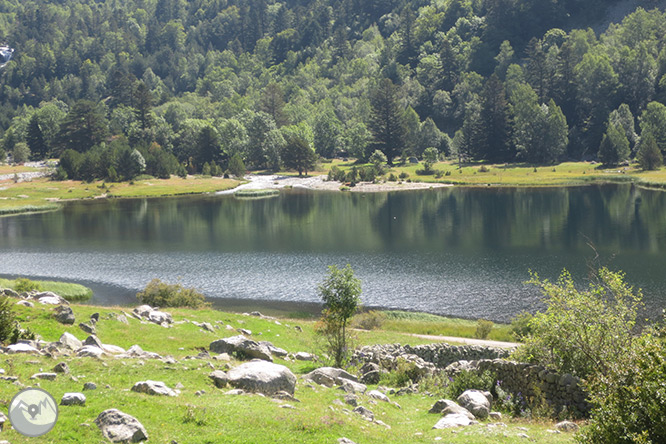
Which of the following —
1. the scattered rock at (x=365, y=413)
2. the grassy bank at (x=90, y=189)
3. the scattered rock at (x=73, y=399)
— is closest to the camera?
the scattered rock at (x=73, y=399)

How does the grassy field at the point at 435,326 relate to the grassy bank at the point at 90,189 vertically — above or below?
below

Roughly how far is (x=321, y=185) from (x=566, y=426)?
16332cm

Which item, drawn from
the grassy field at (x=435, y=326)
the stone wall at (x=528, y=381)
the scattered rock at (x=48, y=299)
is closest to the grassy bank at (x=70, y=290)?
the scattered rock at (x=48, y=299)

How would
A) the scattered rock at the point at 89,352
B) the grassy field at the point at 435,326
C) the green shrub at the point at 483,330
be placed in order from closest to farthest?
1. the scattered rock at the point at 89,352
2. the green shrub at the point at 483,330
3. the grassy field at the point at 435,326

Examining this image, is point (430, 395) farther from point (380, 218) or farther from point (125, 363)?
point (380, 218)

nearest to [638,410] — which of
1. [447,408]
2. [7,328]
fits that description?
[447,408]

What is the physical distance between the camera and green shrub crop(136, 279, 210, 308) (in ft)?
161

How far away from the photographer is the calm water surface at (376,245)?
61.8 meters

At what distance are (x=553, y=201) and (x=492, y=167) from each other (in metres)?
69.6

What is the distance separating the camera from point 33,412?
11.2m

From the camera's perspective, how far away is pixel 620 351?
19781mm

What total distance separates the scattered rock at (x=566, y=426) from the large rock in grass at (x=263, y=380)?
960cm

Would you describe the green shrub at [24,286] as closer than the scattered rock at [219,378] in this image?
No

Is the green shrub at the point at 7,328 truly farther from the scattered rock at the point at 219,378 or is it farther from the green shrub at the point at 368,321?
the green shrub at the point at 368,321
